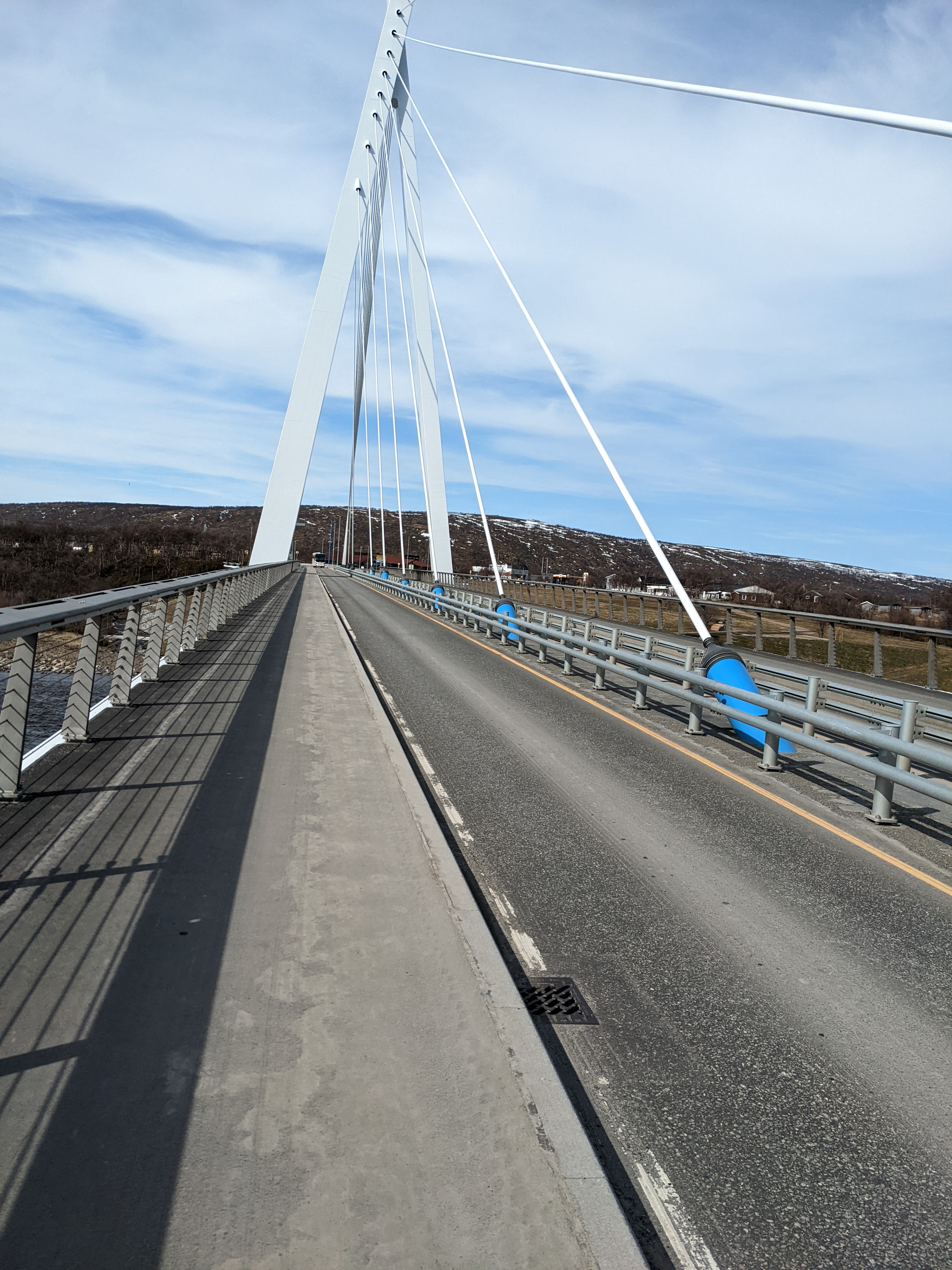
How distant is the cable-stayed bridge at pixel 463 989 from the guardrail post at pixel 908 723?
0.03 meters

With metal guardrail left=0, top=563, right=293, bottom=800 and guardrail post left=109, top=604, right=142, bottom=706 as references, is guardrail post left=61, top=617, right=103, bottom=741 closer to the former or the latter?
metal guardrail left=0, top=563, right=293, bottom=800

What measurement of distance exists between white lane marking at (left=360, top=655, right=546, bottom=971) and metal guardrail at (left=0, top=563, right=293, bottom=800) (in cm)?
314

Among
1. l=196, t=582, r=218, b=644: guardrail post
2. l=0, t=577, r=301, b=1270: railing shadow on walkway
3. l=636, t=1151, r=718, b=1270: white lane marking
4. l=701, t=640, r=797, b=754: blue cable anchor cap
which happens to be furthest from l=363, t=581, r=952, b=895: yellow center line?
l=196, t=582, r=218, b=644: guardrail post

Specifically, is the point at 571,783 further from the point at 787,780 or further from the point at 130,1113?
the point at 130,1113

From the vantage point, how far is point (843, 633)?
17.8 meters

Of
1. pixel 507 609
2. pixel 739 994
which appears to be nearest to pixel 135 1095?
pixel 739 994

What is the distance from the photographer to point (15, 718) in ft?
19.6

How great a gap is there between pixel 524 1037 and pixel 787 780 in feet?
18.9

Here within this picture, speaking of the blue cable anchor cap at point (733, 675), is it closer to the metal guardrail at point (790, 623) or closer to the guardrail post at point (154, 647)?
the metal guardrail at point (790, 623)

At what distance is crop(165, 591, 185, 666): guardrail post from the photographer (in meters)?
13.0

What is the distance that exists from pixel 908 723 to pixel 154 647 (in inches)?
355

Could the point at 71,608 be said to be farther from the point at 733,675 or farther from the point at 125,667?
the point at 733,675

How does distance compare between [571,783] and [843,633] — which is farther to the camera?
[843,633]

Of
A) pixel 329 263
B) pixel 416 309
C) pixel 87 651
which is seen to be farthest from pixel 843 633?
pixel 416 309
